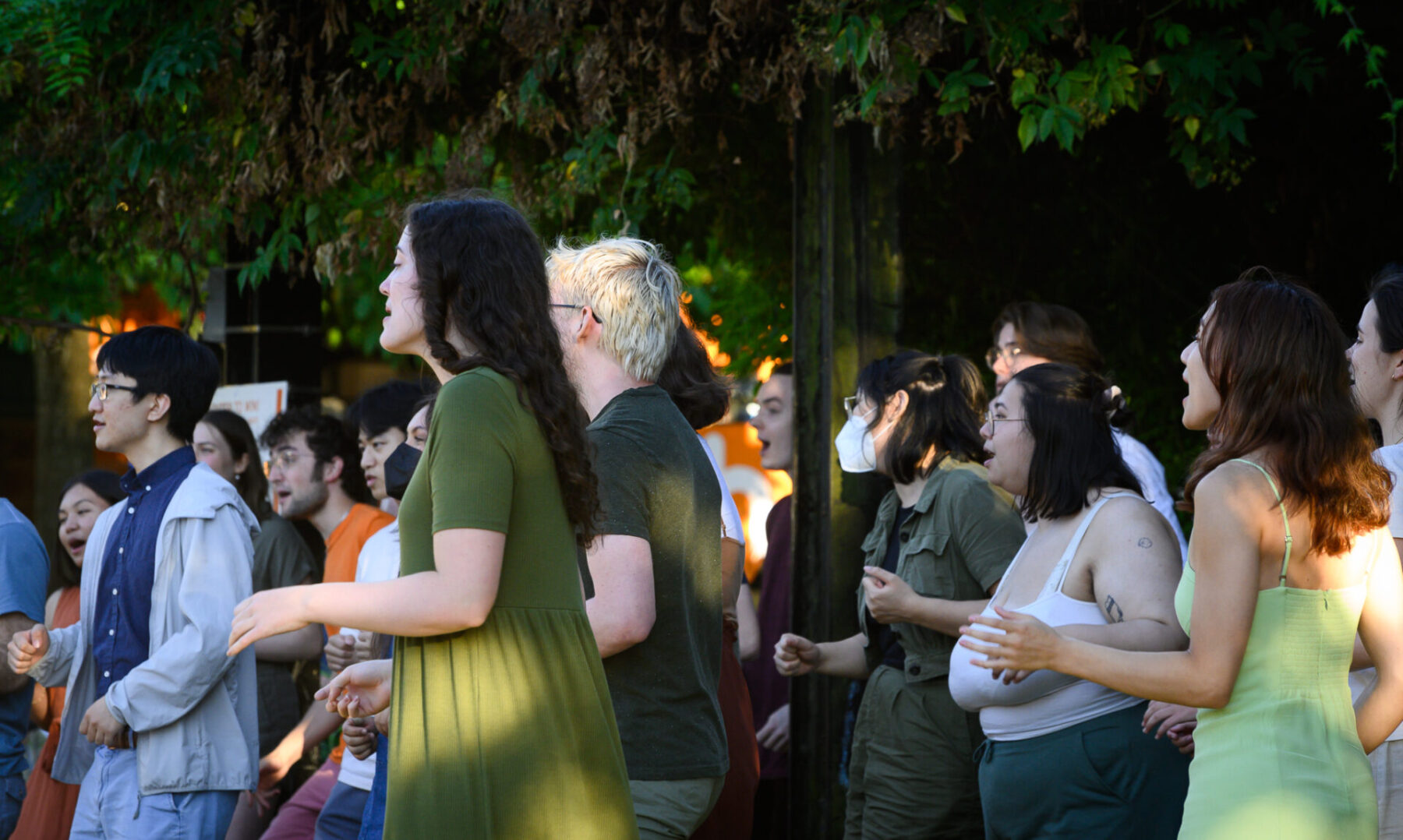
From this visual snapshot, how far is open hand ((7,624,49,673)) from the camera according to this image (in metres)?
3.94

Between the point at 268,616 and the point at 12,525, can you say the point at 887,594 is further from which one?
the point at 12,525

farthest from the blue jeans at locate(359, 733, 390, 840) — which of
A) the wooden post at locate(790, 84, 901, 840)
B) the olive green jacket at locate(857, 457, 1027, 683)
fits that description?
the wooden post at locate(790, 84, 901, 840)

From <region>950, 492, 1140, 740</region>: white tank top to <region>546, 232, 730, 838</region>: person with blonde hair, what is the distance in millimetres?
712

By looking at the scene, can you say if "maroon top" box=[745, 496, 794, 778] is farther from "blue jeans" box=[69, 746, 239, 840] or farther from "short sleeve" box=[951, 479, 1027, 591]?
"blue jeans" box=[69, 746, 239, 840]

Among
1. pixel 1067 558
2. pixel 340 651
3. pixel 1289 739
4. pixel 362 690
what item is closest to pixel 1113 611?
pixel 1067 558

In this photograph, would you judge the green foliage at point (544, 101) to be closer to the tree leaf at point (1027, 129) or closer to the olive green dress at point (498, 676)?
the tree leaf at point (1027, 129)

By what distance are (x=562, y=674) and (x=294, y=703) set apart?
136 inches

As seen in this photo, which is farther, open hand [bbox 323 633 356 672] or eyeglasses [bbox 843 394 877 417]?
eyeglasses [bbox 843 394 877 417]

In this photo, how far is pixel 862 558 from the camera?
5176 mm

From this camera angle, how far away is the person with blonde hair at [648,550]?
8.96 ft

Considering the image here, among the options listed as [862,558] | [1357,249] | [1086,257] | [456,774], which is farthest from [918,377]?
[1357,249]

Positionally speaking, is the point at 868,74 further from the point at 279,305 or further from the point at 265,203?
the point at 279,305

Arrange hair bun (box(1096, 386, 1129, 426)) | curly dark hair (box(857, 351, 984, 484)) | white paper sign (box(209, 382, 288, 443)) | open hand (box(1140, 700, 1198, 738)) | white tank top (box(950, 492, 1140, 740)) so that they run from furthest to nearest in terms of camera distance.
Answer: white paper sign (box(209, 382, 288, 443)), curly dark hair (box(857, 351, 984, 484)), hair bun (box(1096, 386, 1129, 426)), white tank top (box(950, 492, 1140, 740)), open hand (box(1140, 700, 1198, 738))

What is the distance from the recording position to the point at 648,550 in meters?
2.75
